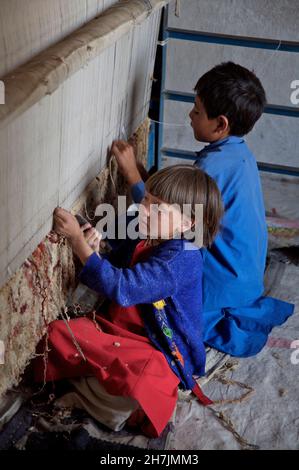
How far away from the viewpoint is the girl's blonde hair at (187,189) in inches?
65.9

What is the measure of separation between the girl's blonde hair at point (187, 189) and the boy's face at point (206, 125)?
0.33 meters

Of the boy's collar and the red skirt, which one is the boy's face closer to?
the boy's collar

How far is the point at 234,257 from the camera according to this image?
2043 millimetres

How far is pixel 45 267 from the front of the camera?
1.57 m

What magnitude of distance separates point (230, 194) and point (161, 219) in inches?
14.8

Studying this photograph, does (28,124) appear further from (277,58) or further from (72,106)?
(277,58)

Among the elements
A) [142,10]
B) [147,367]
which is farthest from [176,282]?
[142,10]

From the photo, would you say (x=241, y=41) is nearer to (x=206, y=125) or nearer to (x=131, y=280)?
(x=206, y=125)

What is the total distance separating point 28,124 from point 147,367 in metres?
0.74

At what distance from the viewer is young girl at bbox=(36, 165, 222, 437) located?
5.28 feet

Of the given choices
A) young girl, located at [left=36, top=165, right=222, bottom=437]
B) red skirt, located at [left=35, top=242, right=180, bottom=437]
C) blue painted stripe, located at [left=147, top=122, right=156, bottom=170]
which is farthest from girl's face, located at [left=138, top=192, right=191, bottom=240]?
blue painted stripe, located at [left=147, top=122, right=156, bottom=170]

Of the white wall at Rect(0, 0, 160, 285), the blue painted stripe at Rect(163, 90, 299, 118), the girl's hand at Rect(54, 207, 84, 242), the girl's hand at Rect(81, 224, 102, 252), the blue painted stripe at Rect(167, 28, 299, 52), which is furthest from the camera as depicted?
the blue painted stripe at Rect(163, 90, 299, 118)

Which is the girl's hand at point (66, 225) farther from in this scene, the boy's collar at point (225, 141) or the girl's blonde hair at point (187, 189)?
the boy's collar at point (225, 141)

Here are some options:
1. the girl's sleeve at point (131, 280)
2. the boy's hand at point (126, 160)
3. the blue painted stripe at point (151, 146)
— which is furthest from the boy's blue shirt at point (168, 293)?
the blue painted stripe at point (151, 146)
